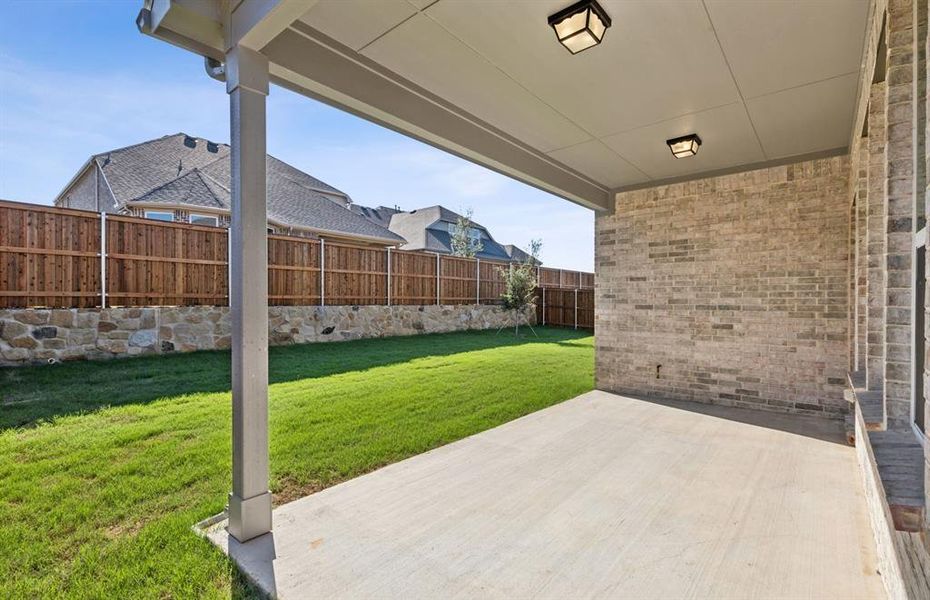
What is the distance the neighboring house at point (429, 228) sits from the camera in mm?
25469

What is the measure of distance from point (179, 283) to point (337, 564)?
775 centimetres

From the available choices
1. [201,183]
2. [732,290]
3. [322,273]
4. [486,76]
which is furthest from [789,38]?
[201,183]

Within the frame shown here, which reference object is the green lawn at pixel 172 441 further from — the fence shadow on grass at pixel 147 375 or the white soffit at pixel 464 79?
the white soffit at pixel 464 79

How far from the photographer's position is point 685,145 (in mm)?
4320

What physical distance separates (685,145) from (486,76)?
238 cm

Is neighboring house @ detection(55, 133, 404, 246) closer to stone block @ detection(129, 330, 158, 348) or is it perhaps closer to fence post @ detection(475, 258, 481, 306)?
fence post @ detection(475, 258, 481, 306)

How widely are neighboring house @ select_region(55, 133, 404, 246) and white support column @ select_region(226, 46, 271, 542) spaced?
1087 centimetres

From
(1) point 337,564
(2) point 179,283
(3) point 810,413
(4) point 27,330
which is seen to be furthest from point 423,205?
(1) point 337,564

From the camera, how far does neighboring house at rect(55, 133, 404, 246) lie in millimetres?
11961

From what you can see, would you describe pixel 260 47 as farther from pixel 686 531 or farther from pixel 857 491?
pixel 857 491

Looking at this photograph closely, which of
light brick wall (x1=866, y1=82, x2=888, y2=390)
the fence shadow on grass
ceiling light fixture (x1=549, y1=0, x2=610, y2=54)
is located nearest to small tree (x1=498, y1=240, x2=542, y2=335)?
the fence shadow on grass

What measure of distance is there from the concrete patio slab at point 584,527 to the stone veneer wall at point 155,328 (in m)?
6.22

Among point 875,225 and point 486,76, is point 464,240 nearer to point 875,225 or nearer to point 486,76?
point 486,76

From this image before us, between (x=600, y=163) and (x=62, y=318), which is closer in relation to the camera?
(x=600, y=163)
